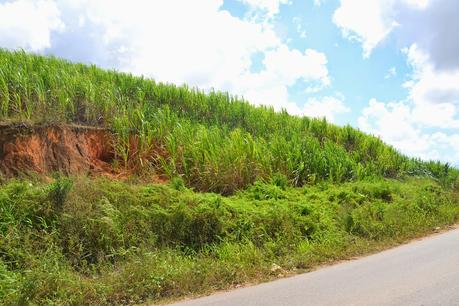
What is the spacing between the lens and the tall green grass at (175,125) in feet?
36.9

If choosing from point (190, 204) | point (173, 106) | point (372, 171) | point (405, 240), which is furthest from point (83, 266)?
point (372, 171)

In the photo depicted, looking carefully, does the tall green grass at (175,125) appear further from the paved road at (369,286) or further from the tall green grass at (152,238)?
the paved road at (369,286)

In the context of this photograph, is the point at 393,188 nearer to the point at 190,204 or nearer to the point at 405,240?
the point at 405,240

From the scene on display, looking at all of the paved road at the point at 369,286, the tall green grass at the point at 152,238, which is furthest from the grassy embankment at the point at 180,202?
the paved road at the point at 369,286

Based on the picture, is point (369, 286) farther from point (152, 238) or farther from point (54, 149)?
point (54, 149)

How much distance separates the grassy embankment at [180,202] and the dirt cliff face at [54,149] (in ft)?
1.07

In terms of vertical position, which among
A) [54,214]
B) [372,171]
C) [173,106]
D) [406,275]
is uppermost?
[173,106]

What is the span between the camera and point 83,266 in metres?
7.25

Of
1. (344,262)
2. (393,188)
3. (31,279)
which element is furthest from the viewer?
(393,188)

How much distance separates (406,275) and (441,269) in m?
0.74

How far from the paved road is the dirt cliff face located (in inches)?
208

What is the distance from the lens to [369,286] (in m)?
6.55

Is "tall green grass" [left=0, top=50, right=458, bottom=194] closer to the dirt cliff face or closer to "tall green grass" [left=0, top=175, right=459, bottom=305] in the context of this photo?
the dirt cliff face

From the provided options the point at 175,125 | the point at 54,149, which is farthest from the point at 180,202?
the point at 175,125
